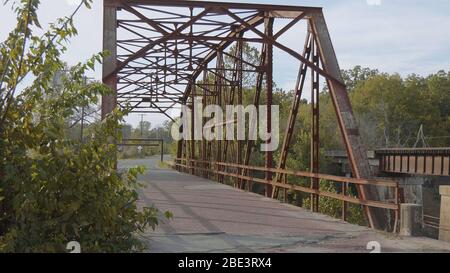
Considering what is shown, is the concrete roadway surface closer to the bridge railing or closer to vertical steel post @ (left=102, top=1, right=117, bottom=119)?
the bridge railing

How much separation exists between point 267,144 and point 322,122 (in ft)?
157

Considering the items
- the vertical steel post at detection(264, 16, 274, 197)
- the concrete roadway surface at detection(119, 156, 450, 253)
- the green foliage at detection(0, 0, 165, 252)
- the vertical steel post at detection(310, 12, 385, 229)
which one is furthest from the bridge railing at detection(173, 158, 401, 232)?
the green foliage at detection(0, 0, 165, 252)

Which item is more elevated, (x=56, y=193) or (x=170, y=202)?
(x=56, y=193)

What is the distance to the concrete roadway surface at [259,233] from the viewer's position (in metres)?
8.34

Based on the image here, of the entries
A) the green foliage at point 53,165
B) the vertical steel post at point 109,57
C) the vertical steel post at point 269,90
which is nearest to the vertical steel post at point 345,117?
the vertical steel post at point 269,90

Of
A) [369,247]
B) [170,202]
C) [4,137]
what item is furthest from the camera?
[170,202]

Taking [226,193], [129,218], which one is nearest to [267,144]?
[226,193]

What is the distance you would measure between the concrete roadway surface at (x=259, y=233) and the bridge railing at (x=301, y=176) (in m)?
0.56

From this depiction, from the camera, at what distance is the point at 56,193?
6.45 meters

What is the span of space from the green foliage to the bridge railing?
5229mm

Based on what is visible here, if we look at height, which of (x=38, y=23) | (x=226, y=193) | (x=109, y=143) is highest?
(x=38, y=23)

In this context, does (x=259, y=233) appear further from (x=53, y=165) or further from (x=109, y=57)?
(x=109, y=57)

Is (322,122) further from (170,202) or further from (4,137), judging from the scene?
(4,137)

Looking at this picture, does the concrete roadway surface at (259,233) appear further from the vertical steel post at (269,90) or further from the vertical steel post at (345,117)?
the vertical steel post at (269,90)
